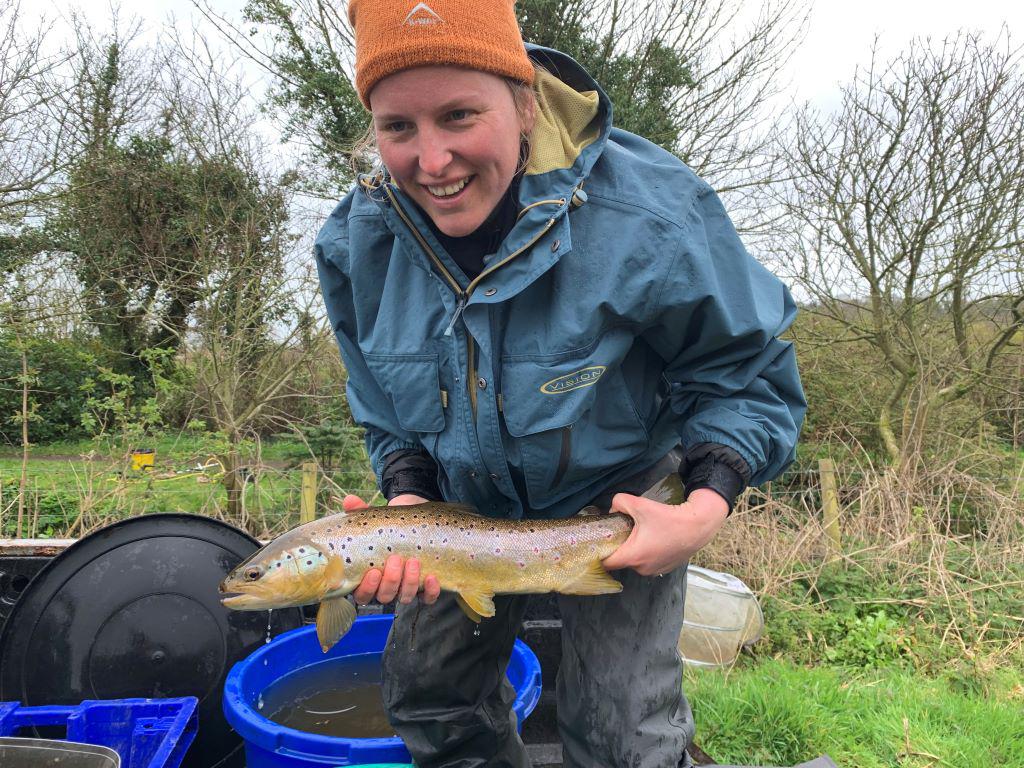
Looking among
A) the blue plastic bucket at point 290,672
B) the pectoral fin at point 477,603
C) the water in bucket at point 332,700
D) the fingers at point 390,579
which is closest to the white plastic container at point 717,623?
the blue plastic bucket at point 290,672

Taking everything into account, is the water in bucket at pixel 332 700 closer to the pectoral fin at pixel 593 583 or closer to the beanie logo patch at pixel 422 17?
the pectoral fin at pixel 593 583

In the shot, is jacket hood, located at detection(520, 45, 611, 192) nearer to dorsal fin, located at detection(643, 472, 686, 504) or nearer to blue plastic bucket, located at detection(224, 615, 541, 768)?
dorsal fin, located at detection(643, 472, 686, 504)

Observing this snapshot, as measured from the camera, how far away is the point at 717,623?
4.68 meters

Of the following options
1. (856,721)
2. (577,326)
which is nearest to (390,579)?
(577,326)

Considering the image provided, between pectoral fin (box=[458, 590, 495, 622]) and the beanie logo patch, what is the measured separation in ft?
5.32

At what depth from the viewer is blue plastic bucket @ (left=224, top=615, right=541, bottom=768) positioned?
228 centimetres

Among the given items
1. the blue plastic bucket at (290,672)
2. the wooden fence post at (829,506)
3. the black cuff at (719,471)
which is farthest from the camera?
the wooden fence post at (829,506)

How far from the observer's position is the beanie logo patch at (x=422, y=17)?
191 centimetres

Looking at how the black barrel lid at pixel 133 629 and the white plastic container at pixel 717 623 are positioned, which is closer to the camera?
the black barrel lid at pixel 133 629

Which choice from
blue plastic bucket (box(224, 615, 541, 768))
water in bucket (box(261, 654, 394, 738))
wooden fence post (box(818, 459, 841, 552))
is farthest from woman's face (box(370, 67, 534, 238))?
wooden fence post (box(818, 459, 841, 552))

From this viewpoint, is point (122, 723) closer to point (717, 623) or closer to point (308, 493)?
point (717, 623)

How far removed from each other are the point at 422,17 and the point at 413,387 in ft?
3.54

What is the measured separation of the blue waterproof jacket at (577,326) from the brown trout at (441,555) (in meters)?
0.18

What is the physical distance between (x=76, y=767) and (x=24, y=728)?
519mm
